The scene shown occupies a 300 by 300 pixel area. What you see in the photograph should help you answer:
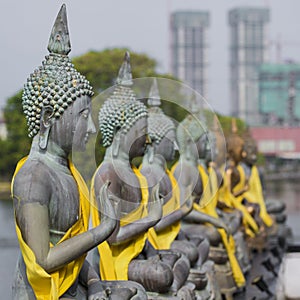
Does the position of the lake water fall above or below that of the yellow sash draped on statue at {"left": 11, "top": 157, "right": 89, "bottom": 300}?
below

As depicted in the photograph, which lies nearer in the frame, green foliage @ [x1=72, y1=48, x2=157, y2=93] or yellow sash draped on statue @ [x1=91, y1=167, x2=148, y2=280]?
yellow sash draped on statue @ [x1=91, y1=167, x2=148, y2=280]

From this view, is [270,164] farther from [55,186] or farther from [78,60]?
[55,186]

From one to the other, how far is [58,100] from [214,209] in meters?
4.13

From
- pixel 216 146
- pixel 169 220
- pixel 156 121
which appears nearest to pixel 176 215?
pixel 169 220

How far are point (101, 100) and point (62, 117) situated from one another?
1.43 meters

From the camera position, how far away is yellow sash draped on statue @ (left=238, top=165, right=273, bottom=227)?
31.8 feet

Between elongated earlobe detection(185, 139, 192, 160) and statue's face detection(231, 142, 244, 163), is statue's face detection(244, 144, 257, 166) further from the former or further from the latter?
elongated earlobe detection(185, 139, 192, 160)

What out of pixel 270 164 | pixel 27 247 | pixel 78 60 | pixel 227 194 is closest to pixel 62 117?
pixel 27 247

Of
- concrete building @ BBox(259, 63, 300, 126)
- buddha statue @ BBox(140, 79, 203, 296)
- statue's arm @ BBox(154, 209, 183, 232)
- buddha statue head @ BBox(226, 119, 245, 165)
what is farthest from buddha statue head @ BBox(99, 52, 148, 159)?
concrete building @ BBox(259, 63, 300, 126)

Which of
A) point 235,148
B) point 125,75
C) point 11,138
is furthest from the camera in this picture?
point 11,138

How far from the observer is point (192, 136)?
7.06 metres

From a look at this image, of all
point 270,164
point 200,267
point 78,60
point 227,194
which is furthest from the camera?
point 270,164

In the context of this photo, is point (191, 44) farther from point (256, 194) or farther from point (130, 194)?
point (130, 194)

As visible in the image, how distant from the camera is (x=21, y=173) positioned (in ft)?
11.3
